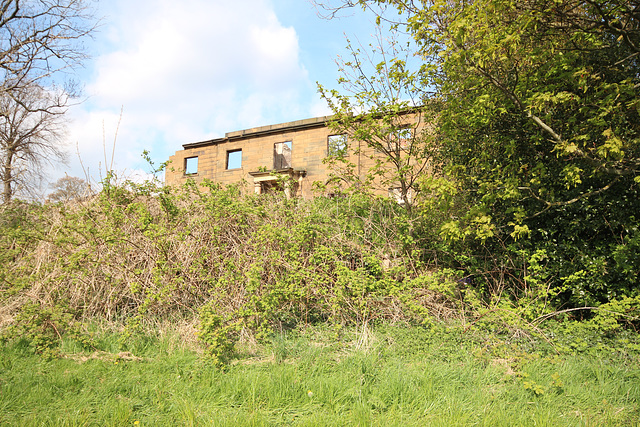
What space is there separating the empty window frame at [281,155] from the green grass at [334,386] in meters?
16.3

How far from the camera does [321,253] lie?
5480 millimetres

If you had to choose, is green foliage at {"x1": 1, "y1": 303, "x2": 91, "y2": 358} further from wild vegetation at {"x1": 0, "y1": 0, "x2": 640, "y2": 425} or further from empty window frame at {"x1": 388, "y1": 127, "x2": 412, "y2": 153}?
empty window frame at {"x1": 388, "y1": 127, "x2": 412, "y2": 153}

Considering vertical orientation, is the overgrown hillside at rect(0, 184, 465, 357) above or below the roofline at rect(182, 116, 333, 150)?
below

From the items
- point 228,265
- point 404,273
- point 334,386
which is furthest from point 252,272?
point 404,273

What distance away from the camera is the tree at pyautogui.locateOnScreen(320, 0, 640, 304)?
14.5ft

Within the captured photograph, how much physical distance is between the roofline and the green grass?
47.6 feet

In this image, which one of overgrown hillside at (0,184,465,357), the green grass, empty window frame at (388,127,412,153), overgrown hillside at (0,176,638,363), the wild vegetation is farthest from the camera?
empty window frame at (388,127,412,153)

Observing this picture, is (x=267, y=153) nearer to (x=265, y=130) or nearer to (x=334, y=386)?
(x=265, y=130)

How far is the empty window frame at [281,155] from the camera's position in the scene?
2008 cm

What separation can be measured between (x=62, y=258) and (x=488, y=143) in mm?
7315

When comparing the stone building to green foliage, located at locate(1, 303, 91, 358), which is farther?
the stone building

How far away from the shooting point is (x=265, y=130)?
20.2 m

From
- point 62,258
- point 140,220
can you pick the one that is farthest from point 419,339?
point 62,258

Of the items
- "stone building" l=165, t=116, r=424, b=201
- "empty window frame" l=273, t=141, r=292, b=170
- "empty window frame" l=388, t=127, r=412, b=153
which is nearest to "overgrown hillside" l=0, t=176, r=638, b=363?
"empty window frame" l=388, t=127, r=412, b=153
